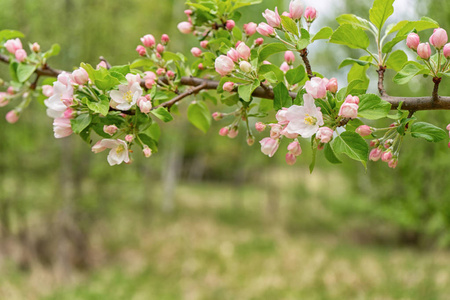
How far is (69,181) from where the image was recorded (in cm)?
622

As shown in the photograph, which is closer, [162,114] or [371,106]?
[371,106]

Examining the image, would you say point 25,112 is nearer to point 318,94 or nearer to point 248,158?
point 318,94

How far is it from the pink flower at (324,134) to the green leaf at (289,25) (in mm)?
291

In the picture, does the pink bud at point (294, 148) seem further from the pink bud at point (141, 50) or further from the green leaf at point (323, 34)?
the pink bud at point (141, 50)

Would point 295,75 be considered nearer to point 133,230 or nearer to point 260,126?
point 260,126

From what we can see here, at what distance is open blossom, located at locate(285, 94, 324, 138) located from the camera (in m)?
0.83

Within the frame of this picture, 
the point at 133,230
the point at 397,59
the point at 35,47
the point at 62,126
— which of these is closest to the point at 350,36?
the point at 397,59

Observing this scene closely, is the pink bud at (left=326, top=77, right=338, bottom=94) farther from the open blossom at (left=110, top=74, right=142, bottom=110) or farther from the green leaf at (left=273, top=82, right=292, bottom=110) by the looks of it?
the open blossom at (left=110, top=74, right=142, bottom=110)

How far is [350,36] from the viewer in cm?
94

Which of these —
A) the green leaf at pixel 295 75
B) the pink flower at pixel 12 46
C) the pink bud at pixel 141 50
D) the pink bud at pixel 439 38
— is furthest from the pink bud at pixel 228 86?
the pink flower at pixel 12 46

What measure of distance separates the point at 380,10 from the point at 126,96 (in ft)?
2.19

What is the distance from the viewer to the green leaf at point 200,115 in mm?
1316

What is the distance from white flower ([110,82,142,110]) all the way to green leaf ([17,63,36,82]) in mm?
499

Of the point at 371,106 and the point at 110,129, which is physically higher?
the point at 371,106
